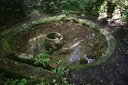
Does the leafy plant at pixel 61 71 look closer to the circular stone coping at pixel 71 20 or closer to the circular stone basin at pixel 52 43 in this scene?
the circular stone coping at pixel 71 20

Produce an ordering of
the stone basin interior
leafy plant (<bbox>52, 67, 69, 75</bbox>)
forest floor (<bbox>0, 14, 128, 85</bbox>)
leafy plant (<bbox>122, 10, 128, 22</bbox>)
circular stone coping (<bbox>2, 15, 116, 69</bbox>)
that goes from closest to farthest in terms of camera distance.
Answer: forest floor (<bbox>0, 14, 128, 85</bbox>)
leafy plant (<bbox>52, 67, 69, 75</bbox>)
circular stone coping (<bbox>2, 15, 116, 69</bbox>)
the stone basin interior
leafy plant (<bbox>122, 10, 128, 22</bbox>)

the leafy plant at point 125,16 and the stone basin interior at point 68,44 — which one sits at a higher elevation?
the leafy plant at point 125,16

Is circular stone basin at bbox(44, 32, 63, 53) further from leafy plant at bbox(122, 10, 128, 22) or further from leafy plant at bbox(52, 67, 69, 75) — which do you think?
leafy plant at bbox(122, 10, 128, 22)

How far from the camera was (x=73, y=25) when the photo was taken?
12578 mm

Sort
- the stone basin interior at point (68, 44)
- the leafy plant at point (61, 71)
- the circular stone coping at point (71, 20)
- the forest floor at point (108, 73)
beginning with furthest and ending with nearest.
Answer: the stone basin interior at point (68, 44) → the circular stone coping at point (71, 20) → the leafy plant at point (61, 71) → the forest floor at point (108, 73)

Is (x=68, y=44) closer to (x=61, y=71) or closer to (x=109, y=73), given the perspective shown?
(x=61, y=71)

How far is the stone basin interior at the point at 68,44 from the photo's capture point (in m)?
9.44

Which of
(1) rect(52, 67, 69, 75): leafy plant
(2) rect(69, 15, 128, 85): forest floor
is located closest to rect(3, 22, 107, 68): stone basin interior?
(1) rect(52, 67, 69, 75): leafy plant

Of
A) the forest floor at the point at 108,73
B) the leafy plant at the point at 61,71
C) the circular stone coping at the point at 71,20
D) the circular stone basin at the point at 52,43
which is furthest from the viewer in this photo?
the circular stone basin at the point at 52,43

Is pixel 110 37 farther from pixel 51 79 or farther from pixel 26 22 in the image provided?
pixel 26 22

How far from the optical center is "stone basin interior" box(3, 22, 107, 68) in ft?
31.0

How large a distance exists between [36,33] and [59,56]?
9.82ft

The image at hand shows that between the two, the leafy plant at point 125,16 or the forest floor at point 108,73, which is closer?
the forest floor at point 108,73

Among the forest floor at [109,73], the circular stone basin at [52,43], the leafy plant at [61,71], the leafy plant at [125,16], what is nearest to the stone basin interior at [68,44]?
the circular stone basin at [52,43]
